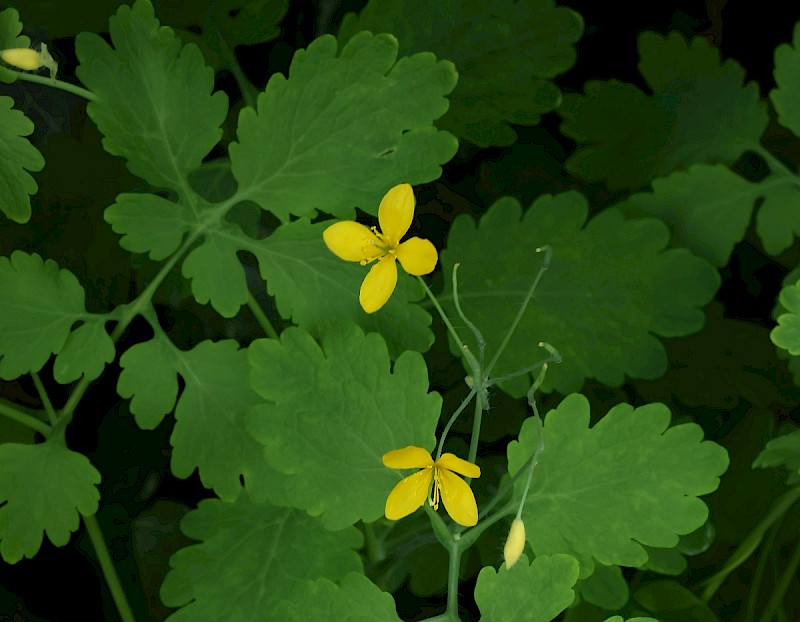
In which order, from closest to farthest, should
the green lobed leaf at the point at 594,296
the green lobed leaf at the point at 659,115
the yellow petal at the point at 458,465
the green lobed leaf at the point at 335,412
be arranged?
the yellow petal at the point at 458,465
the green lobed leaf at the point at 335,412
the green lobed leaf at the point at 594,296
the green lobed leaf at the point at 659,115

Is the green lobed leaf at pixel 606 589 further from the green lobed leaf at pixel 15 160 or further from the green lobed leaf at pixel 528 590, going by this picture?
the green lobed leaf at pixel 15 160

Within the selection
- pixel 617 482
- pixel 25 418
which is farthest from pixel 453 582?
pixel 25 418

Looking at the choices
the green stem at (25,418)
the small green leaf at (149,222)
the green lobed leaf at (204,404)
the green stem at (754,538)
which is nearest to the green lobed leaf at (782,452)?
the green stem at (754,538)

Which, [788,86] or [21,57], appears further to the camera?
[788,86]

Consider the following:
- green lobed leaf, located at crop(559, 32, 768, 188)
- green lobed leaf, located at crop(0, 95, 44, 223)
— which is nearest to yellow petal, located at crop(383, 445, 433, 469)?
green lobed leaf, located at crop(0, 95, 44, 223)

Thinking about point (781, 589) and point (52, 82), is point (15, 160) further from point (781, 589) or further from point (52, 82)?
point (781, 589)

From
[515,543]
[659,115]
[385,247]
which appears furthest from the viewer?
[659,115]

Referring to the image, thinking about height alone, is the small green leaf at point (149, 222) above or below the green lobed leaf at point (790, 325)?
above
